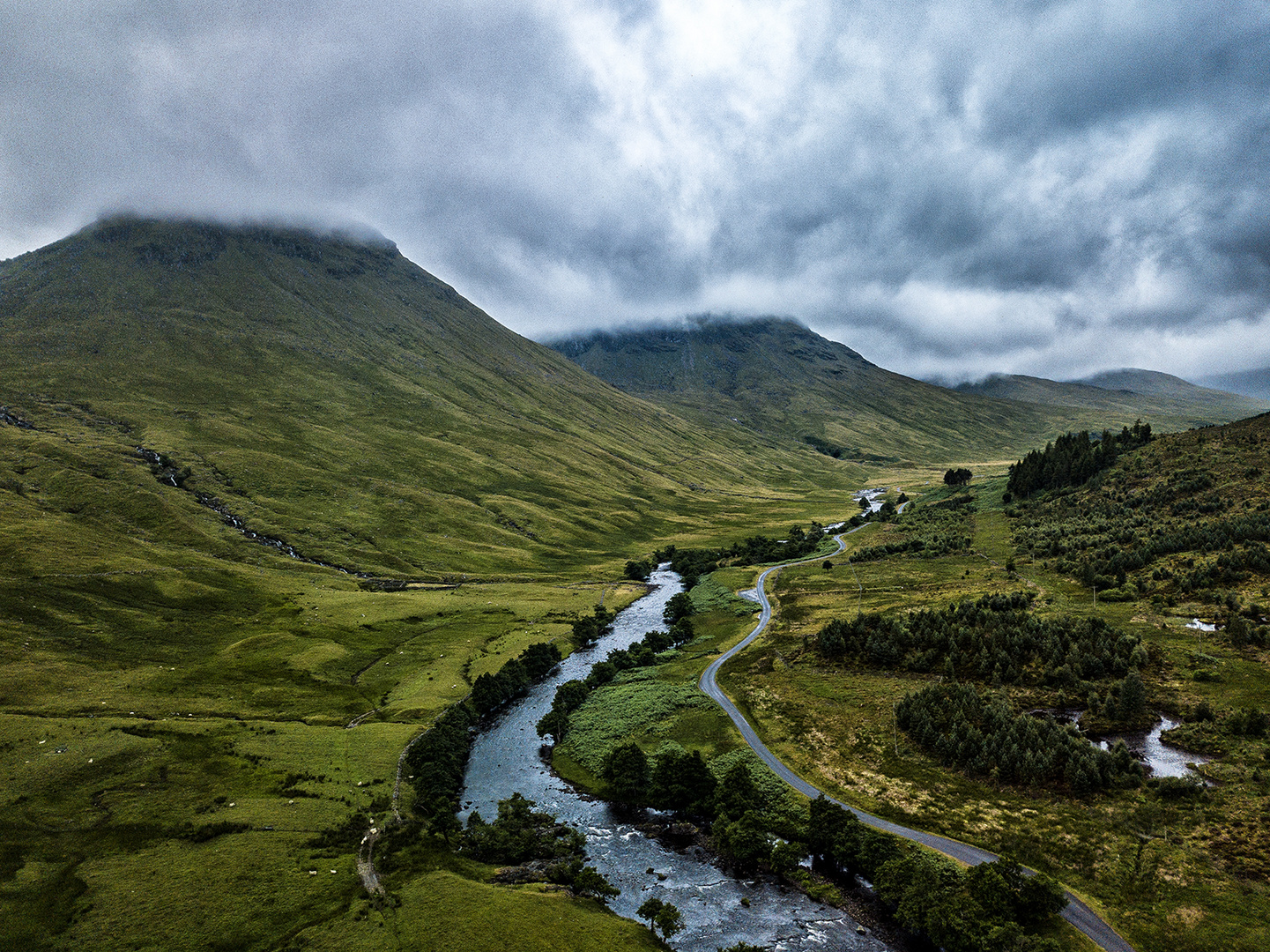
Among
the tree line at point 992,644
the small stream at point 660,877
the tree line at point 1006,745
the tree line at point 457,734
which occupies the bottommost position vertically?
the small stream at point 660,877

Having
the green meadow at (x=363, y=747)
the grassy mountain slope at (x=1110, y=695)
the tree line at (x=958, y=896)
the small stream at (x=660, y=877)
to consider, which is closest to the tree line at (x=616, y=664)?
the green meadow at (x=363, y=747)

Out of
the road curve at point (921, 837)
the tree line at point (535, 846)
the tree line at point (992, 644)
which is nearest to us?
the road curve at point (921, 837)

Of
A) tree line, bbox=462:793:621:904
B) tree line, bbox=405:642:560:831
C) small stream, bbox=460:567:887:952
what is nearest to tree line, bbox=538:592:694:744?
small stream, bbox=460:567:887:952

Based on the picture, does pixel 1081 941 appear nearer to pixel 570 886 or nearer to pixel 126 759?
pixel 570 886

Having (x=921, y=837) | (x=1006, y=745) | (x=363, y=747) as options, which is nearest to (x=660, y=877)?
(x=921, y=837)

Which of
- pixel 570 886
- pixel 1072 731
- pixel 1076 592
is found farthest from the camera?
pixel 1076 592

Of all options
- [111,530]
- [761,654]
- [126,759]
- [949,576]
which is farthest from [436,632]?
[949,576]

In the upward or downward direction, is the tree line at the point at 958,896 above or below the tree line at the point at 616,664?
below

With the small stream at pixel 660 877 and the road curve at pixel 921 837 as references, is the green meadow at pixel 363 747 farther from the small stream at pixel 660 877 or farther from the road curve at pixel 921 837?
the small stream at pixel 660 877
